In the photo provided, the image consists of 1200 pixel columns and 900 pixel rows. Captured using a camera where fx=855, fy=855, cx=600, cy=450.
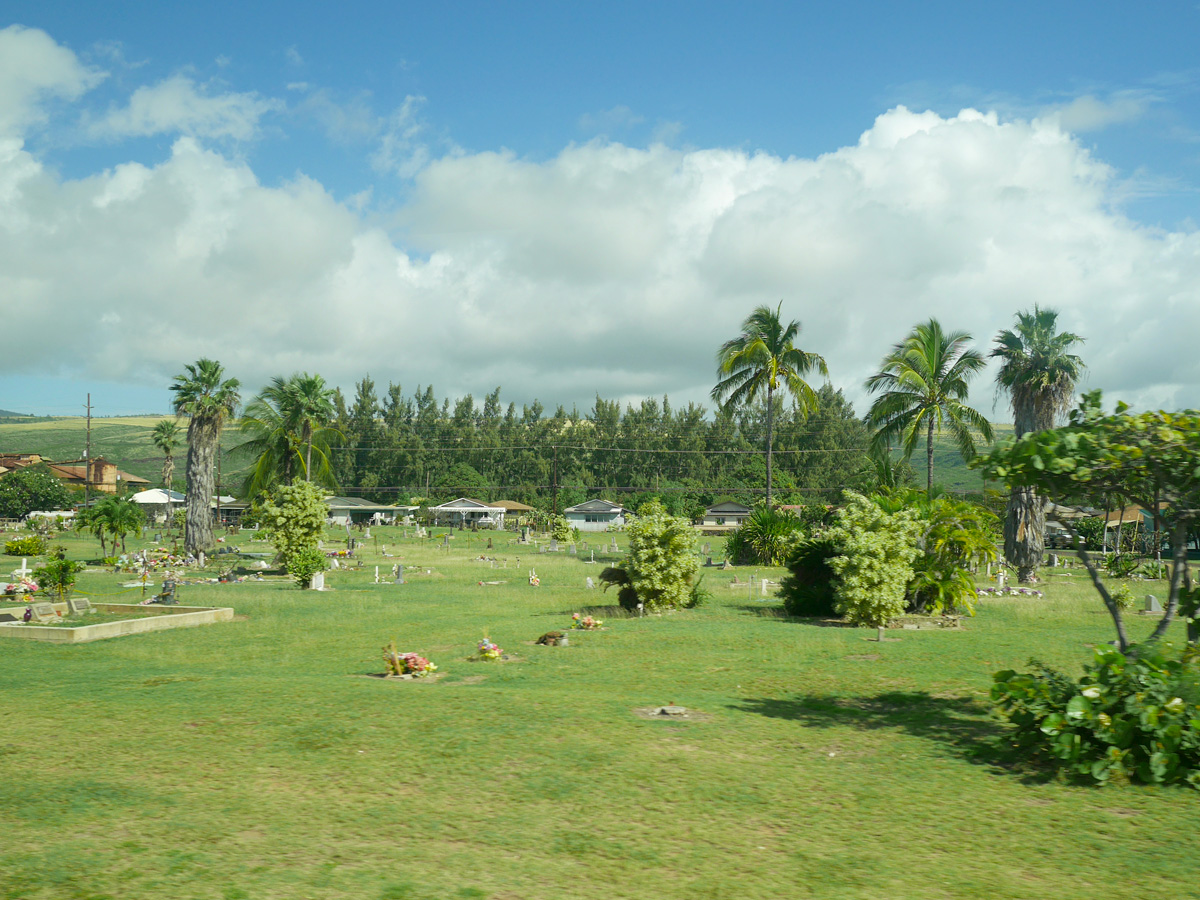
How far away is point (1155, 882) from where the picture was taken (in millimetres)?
5355

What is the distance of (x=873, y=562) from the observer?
60.3 feet

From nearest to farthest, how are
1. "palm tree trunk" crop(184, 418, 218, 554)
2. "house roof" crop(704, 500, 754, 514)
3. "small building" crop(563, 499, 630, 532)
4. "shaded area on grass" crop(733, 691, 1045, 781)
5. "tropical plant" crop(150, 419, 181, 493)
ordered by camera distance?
"shaded area on grass" crop(733, 691, 1045, 781)
"palm tree trunk" crop(184, 418, 218, 554)
"tropical plant" crop(150, 419, 181, 493)
"house roof" crop(704, 500, 754, 514)
"small building" crop(563, 499, 630, 532)

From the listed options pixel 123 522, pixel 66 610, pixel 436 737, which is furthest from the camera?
pixel 123 522

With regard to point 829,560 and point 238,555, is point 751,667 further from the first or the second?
point 238,555

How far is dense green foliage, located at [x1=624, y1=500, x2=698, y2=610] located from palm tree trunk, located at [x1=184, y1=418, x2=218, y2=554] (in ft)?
80.5

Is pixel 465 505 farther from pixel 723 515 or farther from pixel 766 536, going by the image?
pixel 766 536

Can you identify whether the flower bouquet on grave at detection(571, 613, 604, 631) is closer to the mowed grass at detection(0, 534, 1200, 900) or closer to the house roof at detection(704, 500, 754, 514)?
the mowed grass at detection(0, 534, 1200, 900)

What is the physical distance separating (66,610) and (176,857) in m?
17.5

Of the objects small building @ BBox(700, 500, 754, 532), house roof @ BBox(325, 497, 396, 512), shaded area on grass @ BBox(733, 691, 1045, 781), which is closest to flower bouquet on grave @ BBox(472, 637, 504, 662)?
shaded area on grass @ BBox(733, 691, 1045, 781)

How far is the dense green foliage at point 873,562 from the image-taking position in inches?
721

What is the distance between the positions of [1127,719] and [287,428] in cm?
3913

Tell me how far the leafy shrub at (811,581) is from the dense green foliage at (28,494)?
77.4 m

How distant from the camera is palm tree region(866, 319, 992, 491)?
33250 millimetres

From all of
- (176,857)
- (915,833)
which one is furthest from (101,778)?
(915,833)
